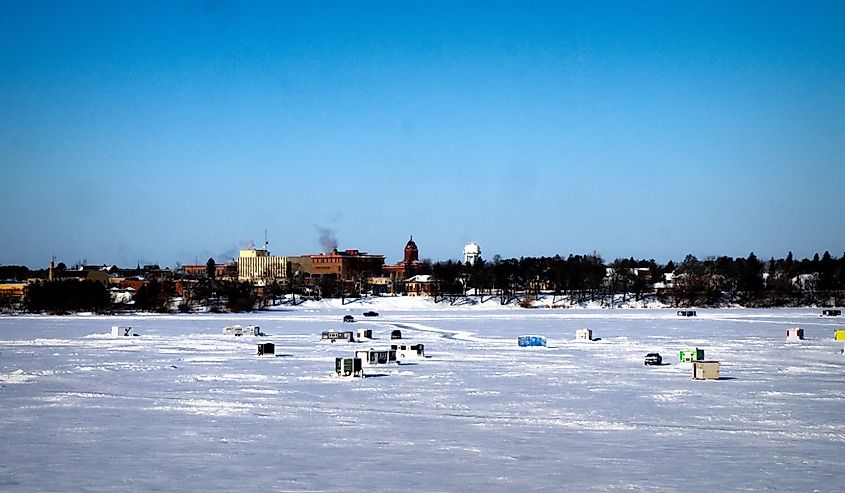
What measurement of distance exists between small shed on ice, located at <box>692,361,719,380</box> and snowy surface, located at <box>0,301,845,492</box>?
0.44 meters

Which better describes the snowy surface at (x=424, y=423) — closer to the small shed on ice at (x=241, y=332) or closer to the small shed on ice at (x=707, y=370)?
the small shed on ice at (x=707, y=370)

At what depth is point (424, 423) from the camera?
808 inches

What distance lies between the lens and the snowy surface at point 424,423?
1505cm

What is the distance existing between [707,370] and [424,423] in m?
12.5

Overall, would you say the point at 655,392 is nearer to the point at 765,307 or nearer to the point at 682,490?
the point at 682,490

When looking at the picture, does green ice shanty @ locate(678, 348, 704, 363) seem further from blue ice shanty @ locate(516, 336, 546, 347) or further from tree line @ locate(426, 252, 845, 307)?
tree line @ locate(426, 252, 845, 307)

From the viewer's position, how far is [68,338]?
52.2 m

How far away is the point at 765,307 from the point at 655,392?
9471 cm

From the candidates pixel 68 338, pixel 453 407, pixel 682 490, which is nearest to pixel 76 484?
pixel 682 490

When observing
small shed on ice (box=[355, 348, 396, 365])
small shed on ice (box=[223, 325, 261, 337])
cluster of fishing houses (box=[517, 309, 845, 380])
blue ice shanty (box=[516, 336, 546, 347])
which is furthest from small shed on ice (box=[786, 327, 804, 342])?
small shed on ice (box=[223, 325, 261, 337])

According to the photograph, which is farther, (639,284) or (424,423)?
(639,284)

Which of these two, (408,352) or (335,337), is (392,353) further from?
(335,337)

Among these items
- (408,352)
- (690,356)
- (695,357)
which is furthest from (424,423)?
(408,352)

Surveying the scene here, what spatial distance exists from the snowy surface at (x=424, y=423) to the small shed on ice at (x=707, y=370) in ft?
1.43
